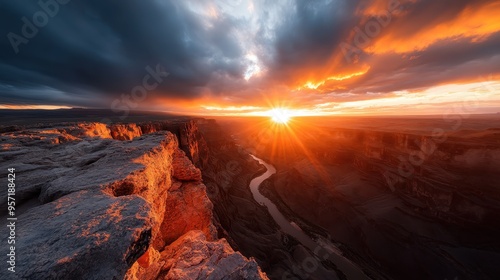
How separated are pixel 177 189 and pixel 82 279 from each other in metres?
8.25

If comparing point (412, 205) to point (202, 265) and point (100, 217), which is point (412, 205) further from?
point (100, 217)

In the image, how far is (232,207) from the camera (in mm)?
34281

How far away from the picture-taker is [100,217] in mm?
3512

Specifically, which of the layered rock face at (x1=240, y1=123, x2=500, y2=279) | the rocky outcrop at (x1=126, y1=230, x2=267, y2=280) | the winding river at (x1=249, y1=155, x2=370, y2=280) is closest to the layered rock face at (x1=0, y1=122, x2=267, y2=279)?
the rocky outcrop at (x1=126, y1=230, x2=267, y2=280)

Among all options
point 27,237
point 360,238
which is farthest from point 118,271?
point 360,238

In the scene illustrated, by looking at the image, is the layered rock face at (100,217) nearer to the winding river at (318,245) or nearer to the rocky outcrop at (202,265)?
the rocky outcrop at (202,265)

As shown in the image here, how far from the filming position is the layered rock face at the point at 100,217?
114 inches

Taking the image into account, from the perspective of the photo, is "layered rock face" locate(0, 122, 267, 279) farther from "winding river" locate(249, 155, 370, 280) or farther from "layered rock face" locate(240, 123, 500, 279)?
"layered rock face" locate(240, 123, 500, 279)

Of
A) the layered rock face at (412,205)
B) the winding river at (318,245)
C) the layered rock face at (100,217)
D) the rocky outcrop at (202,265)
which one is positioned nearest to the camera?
the layered rock face at (100,217)

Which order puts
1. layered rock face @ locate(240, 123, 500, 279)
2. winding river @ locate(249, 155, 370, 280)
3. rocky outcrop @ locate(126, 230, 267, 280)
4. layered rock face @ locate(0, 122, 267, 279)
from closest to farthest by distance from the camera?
layered rock face @ locate(0, 122, 267, 279), rocky outcrop @ locate(126, 230, 267, 280), layered rock face @ locate(240, 123, 500, 279), winding river @ locate(249, 155, 370, 280)

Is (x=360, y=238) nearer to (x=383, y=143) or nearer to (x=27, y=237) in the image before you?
(x=383, y=143)

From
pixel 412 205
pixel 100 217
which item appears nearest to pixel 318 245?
pixel 412 205

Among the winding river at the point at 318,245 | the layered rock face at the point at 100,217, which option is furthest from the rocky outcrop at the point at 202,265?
the winding river at the point at 318,245

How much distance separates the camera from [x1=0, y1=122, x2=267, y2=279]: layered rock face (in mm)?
2895
